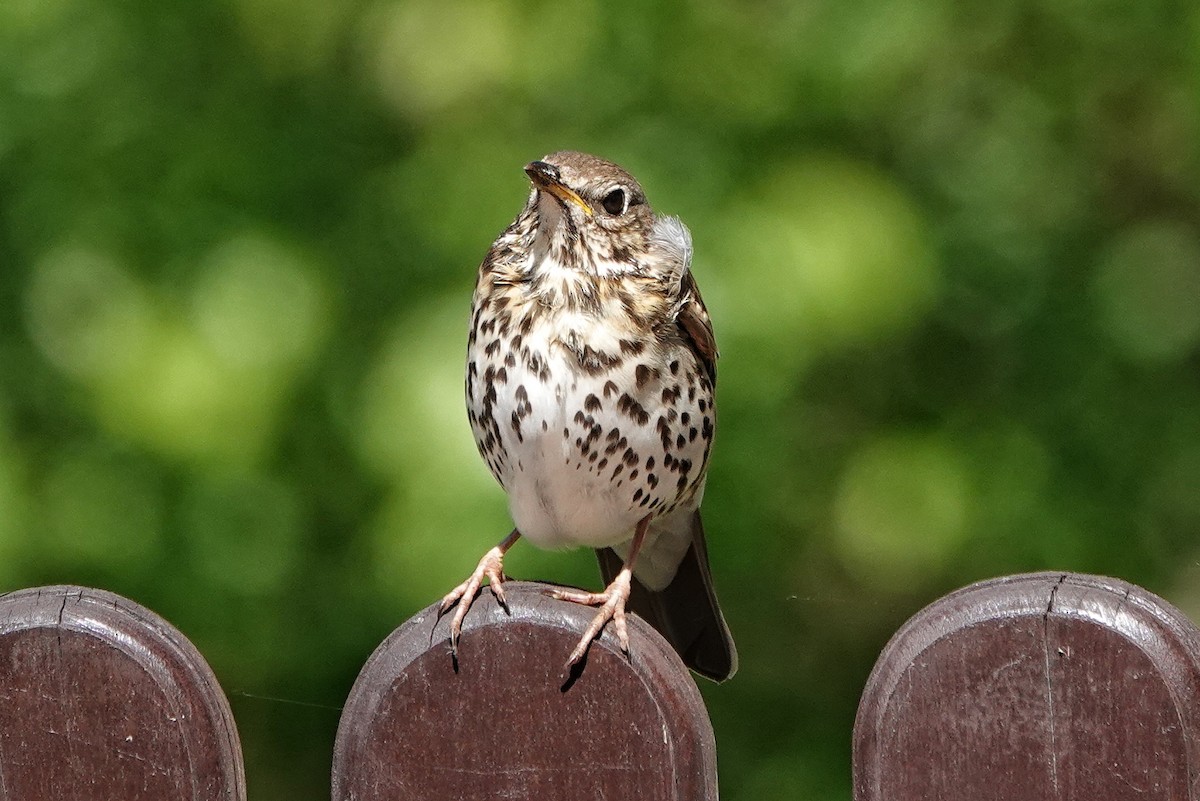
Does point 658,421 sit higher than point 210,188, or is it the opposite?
point 210,188

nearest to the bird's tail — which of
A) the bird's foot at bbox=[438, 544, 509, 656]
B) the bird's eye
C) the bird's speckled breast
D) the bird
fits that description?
the bird

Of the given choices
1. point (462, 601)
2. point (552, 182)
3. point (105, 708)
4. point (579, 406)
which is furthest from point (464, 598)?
point (552, 182)

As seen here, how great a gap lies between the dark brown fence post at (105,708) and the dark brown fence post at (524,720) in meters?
0.15

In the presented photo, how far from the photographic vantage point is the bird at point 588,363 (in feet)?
7.60

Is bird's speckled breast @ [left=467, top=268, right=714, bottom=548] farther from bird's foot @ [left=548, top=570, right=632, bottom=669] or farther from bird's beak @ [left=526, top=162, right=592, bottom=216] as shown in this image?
bird's foot @ [left=548, top=570, right=632, bottom=669]

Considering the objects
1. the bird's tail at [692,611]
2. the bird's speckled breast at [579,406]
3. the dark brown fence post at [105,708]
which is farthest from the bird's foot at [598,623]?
the bird's tail at [692,611]

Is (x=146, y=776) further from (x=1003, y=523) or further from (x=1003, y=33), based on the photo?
(x=1003, y=33)

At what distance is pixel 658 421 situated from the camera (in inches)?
92.8

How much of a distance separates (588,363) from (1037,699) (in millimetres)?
893

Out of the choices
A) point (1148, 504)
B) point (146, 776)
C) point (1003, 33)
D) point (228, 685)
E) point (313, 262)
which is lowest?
point (146, 776)

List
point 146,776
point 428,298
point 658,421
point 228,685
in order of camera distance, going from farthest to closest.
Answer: point 228,685 → point 428,298 → point 658,421 → point 146,776

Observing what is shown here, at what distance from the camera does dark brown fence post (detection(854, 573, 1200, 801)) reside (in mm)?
1572

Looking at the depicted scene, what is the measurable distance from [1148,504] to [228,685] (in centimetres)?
171

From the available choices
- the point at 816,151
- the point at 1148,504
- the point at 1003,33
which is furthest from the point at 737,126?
the point at 1148,504
